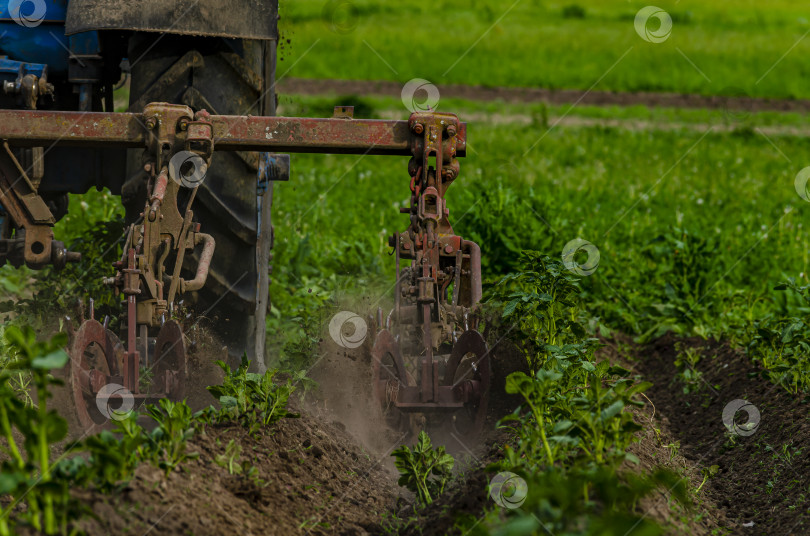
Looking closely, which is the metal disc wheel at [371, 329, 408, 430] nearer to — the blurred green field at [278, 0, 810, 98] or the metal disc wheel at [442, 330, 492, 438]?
the metal disc wheel at [442, 330, 492, 438]

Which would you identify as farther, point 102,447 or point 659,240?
point 659,240

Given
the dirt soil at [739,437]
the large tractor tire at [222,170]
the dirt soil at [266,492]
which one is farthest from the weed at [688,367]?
the large tractor tire at [222,170]

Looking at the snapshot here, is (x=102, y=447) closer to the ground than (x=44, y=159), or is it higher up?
closer to the ground

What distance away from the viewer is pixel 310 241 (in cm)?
749

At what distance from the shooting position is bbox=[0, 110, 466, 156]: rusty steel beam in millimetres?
4176

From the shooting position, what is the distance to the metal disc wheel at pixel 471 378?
401cm

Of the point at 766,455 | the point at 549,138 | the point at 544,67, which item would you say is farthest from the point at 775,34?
the point at 766,455

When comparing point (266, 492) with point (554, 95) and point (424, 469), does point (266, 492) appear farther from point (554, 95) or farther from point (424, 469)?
point (554, 95)

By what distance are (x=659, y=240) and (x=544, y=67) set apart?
14.9 meters

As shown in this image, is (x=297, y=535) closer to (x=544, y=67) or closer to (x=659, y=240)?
(x=659, y=240)

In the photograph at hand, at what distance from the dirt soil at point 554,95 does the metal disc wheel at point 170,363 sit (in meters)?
13.9

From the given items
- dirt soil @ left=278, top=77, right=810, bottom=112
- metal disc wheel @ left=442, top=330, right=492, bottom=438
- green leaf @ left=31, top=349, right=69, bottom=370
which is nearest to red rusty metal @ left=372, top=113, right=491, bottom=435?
metal disc wheel @ left=442, top=330, right=492, bottom=438

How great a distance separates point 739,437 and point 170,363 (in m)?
2.31

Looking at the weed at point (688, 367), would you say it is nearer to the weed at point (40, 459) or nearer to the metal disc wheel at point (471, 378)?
the metal disc wheel at point (471, 378)
